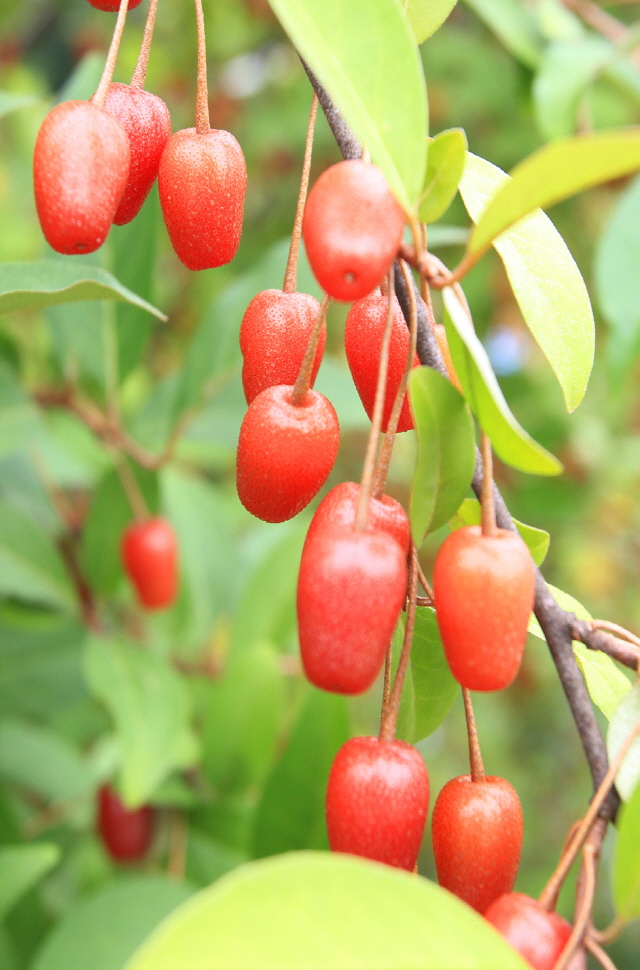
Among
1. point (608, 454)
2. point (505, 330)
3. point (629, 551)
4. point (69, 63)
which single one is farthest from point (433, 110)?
point (69, 63)

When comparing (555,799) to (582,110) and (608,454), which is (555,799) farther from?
(582,110)

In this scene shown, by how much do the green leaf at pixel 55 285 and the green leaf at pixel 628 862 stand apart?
44 centimetres

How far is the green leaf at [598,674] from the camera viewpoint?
72cm

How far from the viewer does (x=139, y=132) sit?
690 millimetres

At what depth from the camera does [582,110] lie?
1688 millimetres

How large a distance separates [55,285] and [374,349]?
0.93 feet

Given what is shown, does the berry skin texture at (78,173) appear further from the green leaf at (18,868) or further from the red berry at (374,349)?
the green leaf at (18,868)

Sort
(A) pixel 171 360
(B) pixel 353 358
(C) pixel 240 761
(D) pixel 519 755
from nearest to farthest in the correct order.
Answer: (B) pixel 353 358
(C) pixel 240 761
(A) pixel 171 360
(D) pixel 519 755

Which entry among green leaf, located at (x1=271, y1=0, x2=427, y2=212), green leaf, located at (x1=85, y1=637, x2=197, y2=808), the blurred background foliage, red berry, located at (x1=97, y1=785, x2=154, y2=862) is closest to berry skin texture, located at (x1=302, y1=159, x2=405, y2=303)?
green leaf, located at (x1=271, y1=0, x2=427, y2=212)

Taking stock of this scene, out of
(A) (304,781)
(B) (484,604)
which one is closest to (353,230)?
(B) (484,604)

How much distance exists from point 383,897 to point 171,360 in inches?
114

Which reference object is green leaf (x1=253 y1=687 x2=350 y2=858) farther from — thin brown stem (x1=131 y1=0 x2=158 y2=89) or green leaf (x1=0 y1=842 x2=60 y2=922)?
thin brown stem (x1=131 y1=0 x2=158 y2=89)

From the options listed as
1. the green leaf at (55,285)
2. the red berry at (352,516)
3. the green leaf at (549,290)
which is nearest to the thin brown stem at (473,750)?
the red berry at (352,516)

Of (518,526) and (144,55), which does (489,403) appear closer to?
(518,526)
